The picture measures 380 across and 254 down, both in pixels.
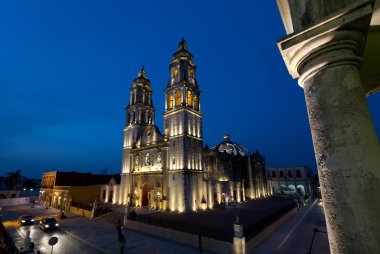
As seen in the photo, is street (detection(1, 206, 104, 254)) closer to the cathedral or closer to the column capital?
the cathedral

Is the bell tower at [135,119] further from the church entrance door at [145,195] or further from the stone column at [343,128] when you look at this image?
the stone column at [343,128]

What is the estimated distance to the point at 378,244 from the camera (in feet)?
6.14

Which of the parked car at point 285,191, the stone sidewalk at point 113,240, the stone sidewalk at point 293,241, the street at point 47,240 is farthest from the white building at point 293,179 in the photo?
the street at point 47,240

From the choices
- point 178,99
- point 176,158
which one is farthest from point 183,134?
point 178,99

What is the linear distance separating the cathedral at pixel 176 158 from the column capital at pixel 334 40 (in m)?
25.1

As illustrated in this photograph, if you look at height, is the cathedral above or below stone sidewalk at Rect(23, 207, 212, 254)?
above

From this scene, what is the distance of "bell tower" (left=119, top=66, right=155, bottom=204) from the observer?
36062 millimetres

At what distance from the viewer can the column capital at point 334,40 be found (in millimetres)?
2209

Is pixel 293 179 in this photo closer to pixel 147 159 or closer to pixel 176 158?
Result: pixel 176 158

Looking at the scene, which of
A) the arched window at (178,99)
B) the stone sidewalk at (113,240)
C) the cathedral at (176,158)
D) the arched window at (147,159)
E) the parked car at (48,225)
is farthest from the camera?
the arched window at (147,159)

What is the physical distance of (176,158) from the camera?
27.9 m

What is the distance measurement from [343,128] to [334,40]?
118cm

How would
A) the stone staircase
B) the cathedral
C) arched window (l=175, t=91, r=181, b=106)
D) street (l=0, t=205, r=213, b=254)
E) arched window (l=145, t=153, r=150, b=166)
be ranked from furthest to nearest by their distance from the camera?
arched window (l=145, t=153, r=150, b=166) < arched window (l=175, t=91, r=181, b=106) < the cathedral < the stone staircase < street (l=0, t=205, r=213, b=254)

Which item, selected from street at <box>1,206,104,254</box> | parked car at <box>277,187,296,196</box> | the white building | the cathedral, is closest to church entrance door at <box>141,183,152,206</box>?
the cathedral
